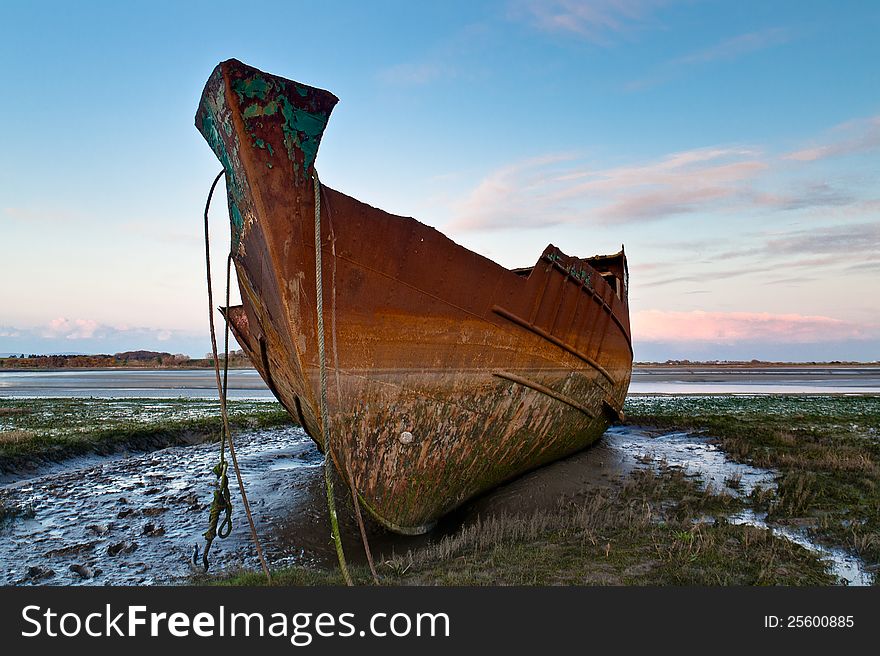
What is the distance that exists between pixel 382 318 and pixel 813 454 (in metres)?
8.80

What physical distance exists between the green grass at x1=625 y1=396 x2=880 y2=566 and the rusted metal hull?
3.30 metres

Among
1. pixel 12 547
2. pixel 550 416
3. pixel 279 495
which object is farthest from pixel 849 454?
pixel 12 547

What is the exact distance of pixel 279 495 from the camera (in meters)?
7.46

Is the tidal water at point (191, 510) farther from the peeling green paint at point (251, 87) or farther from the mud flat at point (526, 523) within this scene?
the peeling green paint at point (251, 87)

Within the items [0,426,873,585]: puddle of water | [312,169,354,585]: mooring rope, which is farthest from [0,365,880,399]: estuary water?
[312,169,354,585]: mooring rope

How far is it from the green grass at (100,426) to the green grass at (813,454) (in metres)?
11.1

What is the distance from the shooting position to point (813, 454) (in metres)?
9.38

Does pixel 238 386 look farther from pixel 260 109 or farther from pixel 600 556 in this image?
pixel 600 556

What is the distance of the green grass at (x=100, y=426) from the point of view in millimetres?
9398

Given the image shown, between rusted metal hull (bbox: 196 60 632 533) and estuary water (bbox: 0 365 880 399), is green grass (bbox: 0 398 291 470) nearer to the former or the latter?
rusted metal hull (bbox: 196 60 632 533)

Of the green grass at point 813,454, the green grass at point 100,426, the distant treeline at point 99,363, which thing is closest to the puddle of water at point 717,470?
the green grass at point 813,454

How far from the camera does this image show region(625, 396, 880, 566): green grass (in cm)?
556

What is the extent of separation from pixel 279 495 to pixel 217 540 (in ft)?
5.90

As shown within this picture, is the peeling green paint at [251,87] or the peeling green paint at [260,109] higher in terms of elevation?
the peeling green paint at [251,87]
